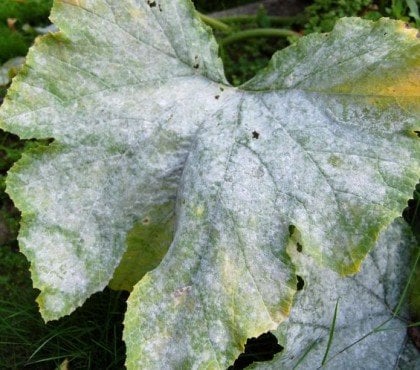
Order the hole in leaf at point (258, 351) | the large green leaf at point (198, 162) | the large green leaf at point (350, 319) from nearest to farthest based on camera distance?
the large green leaf at point (198, 162), the large green leaf at point (350, 319), the hole in leaf at point (258, 351)

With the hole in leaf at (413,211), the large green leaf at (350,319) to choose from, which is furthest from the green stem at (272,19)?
the large green leaf at (350,319)

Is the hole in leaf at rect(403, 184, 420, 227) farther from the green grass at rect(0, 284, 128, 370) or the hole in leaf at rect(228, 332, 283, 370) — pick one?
the green grass at rect(0, 284, 128, 370)

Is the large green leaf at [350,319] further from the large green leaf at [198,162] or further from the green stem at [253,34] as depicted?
Answer: the green stem at [253,34]

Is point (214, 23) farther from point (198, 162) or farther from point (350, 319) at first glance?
point (350, 319)

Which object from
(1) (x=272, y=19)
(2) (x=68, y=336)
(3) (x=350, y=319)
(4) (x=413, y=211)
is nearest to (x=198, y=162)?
(3) (x=350, y=319)

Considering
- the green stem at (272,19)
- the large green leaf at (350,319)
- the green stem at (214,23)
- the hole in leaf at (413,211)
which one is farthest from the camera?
the green stem at (272,19)

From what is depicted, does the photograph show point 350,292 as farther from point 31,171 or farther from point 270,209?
point 31,171
